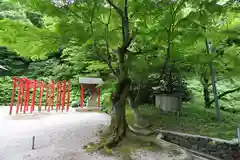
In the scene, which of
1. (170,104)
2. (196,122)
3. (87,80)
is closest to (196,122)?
(196,122)

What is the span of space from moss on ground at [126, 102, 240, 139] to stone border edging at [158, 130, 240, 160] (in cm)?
50

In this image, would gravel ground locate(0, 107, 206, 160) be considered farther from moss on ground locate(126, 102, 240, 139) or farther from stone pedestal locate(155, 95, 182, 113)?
stone pedestal locate(155, 95, 182, 113)

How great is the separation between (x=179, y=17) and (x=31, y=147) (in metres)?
4.06

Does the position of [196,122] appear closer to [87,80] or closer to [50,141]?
[50,141]

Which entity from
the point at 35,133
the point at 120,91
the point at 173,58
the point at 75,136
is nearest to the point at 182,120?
the point at 173,58

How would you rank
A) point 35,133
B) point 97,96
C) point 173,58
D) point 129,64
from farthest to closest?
point 97,96, point 173,58, point 35,133, point 129,64

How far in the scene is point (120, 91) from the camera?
4418 mm

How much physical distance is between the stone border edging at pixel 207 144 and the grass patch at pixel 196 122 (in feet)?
1.64

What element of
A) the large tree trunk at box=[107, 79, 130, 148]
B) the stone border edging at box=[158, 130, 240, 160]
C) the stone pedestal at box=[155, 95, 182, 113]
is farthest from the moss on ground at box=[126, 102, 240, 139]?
the large tree trunk at box=[107, 79, 130, 148]

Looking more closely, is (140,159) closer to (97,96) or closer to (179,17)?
(179,17)

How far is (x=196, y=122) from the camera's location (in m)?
6.11

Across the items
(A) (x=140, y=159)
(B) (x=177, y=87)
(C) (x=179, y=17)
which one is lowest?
(A) (x=140, y=159)

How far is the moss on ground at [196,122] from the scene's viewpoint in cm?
512

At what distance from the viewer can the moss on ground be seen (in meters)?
5.12
